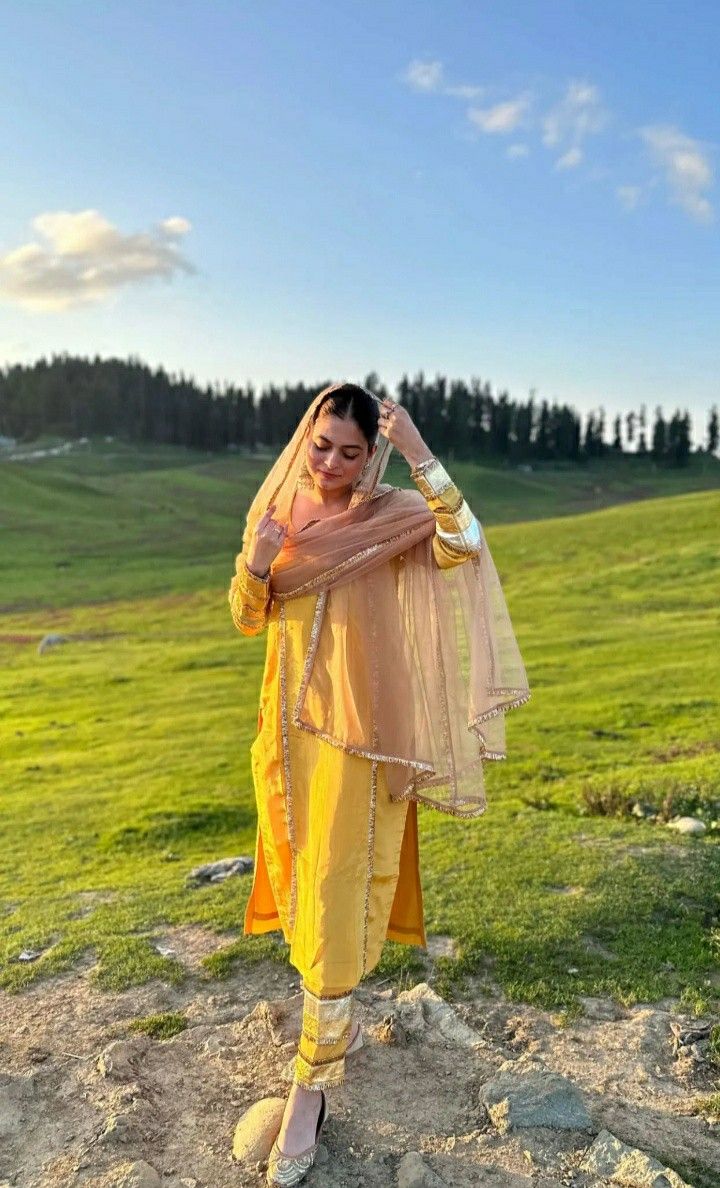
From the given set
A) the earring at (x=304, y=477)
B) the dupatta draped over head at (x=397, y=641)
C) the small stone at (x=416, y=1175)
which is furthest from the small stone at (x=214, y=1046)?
the earring at (x=304, y=477)

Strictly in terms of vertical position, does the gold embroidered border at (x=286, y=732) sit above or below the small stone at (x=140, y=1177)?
above

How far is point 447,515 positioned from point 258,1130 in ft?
7.93

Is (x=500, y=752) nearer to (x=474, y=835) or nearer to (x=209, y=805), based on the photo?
(x=474, y=835)

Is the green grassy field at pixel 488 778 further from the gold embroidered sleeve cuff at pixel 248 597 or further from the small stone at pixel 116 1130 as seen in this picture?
the small stone at pixel 116 1130

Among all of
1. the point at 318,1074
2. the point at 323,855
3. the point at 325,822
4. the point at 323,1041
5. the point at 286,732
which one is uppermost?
the point at 286,732

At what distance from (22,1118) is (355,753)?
1.95m

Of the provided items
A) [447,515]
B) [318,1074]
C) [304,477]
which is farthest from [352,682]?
[318,1074]

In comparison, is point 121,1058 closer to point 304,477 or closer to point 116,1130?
point 116,1130

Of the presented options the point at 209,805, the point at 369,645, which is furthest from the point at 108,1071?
the point at 209,805

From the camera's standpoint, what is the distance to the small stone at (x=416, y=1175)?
296 cm

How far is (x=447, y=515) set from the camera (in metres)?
3.18

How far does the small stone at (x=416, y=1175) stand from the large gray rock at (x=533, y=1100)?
1.22ft

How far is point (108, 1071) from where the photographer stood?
3594mm

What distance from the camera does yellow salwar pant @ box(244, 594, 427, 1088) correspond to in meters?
3.29
